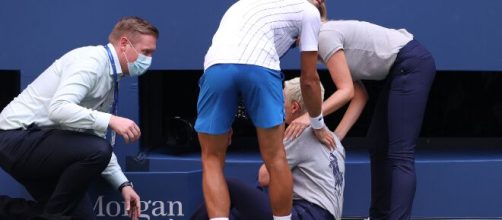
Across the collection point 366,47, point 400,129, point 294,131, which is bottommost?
point 400,129

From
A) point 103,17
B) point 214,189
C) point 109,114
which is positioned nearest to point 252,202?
point 214,189

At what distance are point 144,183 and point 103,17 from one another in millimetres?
1117

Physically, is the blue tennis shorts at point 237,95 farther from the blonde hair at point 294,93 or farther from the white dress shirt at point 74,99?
the white dress shirt at point 74,99

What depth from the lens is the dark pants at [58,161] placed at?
4.37 metres

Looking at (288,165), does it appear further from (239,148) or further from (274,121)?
(239,148)

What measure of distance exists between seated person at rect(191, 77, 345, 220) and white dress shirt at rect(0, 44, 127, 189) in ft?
1.93

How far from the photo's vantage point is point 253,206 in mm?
4262

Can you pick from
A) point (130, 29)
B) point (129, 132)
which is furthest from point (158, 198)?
point (130, 29)

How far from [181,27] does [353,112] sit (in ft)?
3.54

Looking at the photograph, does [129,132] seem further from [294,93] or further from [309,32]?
[309,32]

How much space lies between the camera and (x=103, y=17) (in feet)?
18.1

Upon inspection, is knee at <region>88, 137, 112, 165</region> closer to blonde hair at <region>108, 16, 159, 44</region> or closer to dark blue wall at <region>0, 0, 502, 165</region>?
blonde hair at <region>108, 16, 159, 44</region>

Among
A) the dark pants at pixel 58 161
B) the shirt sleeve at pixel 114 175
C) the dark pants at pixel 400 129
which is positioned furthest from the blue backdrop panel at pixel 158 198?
the dark pants at pixel 400 129

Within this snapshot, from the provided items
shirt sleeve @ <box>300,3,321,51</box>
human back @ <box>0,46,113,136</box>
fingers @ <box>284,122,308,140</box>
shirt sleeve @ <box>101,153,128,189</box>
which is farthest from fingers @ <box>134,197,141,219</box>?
shirt sleeve @ <box>300,3,321,51</box>
